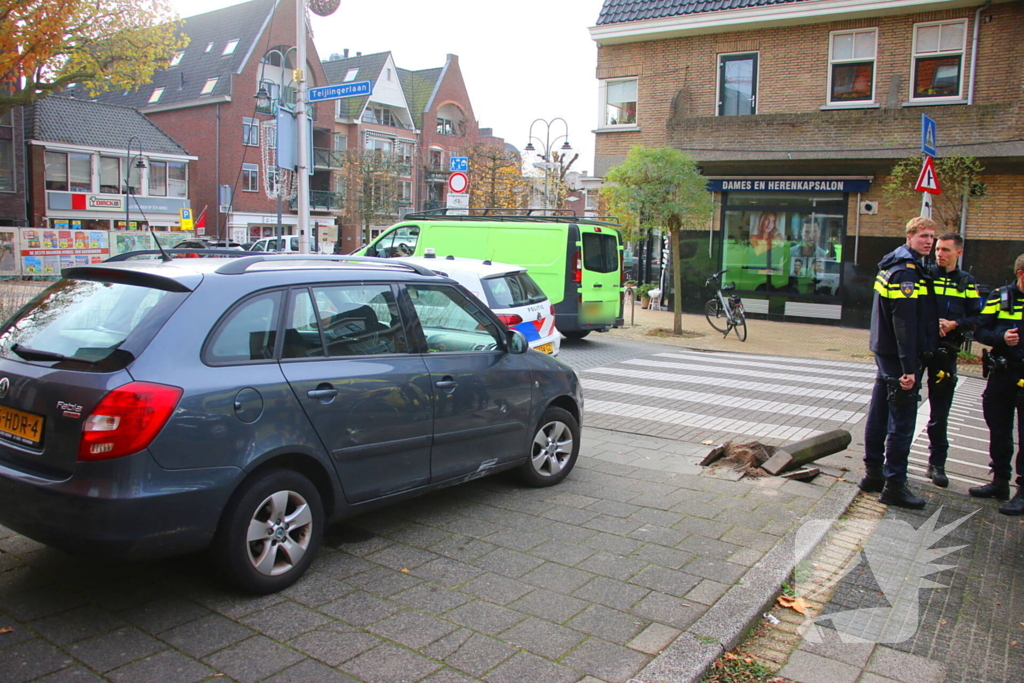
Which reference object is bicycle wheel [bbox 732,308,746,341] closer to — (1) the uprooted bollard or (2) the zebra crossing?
(2) the zebra crossing

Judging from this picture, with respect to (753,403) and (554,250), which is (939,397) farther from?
(554,250)

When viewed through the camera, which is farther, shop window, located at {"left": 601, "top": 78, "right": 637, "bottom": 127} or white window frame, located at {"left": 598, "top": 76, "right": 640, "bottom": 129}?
shop window, located at {"left": 601, "top": 78, "right": 637, "bottom": 127}

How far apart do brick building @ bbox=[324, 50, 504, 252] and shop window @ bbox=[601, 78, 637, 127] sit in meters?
32.3

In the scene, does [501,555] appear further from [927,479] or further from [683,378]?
[683,378]

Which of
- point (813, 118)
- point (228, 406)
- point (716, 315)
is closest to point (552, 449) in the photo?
point (228, 406)

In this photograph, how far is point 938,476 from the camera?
20.4 feet

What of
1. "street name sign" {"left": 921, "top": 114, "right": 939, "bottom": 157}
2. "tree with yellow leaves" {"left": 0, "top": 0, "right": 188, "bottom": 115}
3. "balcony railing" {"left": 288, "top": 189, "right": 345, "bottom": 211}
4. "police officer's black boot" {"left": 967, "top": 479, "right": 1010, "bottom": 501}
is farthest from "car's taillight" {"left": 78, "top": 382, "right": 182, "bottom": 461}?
"balcony railing" {"left": 288, "top": 189, "right": 345, "bottom": 211}

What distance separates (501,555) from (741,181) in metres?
18.1

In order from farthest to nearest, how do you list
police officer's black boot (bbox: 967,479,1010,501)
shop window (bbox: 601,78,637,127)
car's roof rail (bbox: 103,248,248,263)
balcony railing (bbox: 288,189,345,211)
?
1. balcony railing (bbox: 288,189,345,211)
2. shop window (bbox: 601,78,637,127)
3. police officer's black boot (bbox: 967,479,1010,501)
4. car's roof rail (bbox: 103,248,248,263)

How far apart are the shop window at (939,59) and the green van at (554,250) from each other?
9.06 metres

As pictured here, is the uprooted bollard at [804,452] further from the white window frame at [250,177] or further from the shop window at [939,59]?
the white window frame at [250,177]

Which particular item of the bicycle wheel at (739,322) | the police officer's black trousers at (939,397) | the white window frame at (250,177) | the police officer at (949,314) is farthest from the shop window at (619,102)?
the white window frame at (250,177)

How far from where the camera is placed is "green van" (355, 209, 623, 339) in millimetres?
14375

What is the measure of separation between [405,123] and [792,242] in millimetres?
44683
